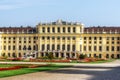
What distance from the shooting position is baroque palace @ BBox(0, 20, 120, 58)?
10831cm

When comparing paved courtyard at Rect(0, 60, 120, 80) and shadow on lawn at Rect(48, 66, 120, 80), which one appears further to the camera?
shadow on lawn at Rect(48, 66, 120, 80)

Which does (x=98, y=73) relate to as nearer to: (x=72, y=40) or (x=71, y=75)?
(x=71, y=75)

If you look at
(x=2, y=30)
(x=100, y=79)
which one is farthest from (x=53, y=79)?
(x=2, y=30)

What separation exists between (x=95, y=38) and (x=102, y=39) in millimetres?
1917

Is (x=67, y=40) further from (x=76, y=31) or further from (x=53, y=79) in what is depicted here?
(x=53, y=79)

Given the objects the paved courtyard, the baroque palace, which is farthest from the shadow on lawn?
the baroque palace

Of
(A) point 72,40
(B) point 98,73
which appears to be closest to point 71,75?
(B) point 98,73

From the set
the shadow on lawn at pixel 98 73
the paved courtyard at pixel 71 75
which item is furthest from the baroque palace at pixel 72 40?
the paved courtyard at pixel 71 75

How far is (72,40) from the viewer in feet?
356

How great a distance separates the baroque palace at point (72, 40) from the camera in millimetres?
108312

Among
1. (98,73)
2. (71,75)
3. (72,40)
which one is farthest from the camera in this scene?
(72,40)

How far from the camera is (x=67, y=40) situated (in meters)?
109

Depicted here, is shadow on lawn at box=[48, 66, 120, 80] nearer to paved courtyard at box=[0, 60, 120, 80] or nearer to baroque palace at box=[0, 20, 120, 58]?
paved courtyard at box=[0, 60, 120, 80]

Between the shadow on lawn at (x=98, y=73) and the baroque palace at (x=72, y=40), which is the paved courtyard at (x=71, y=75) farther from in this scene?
the baroque palace at (x=72, y=40)
